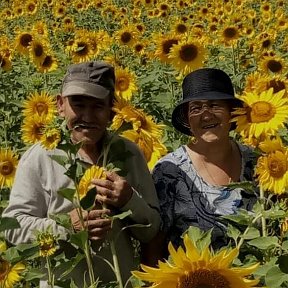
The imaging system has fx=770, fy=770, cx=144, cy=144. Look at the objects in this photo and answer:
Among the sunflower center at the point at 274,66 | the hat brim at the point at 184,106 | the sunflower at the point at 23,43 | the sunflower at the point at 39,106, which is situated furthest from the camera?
the sunflower at the point at 23,43

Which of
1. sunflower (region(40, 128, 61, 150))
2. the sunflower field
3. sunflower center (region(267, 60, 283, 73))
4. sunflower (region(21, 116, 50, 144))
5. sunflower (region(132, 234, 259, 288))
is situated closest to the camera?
sunflower (region(132, 234, 259, 288))

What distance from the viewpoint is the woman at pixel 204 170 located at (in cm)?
242

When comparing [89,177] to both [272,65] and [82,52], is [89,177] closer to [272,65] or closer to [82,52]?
[272,65]

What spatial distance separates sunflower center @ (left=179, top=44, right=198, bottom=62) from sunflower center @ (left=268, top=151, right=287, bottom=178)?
2026 millimetres

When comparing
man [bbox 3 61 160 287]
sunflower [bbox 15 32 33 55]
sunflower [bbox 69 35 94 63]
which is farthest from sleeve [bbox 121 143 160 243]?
→ sunflower [bbox 15 32 33 55]

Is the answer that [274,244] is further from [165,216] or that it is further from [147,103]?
[147,103]

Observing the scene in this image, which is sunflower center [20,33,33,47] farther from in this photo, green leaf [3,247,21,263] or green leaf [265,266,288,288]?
green leaf [265,266,288,288]

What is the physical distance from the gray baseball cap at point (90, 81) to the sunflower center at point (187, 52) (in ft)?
5.63

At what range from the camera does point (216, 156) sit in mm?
2484

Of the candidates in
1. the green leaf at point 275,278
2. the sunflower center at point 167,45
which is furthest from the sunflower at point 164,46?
the green leaf at point 275,278

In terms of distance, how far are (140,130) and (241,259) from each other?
518mm

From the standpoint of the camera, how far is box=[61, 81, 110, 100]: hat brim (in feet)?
6.72

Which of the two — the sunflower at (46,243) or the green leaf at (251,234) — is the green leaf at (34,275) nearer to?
the sunflower at (46,243)

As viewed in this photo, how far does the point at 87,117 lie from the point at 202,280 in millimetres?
905
